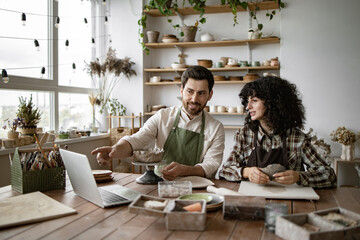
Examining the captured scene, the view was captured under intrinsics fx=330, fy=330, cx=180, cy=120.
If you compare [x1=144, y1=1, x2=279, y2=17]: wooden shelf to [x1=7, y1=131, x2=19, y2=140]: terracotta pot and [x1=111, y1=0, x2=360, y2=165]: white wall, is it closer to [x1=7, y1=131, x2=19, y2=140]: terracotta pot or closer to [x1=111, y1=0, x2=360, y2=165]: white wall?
[x1=111, y1=0, x2=360, y2=165]: white wall

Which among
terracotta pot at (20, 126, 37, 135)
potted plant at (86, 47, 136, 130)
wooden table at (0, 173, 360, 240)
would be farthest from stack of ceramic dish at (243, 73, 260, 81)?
wooden table at (0, 173, 360, 240)

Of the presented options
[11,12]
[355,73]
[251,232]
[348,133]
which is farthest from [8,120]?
[355,73]

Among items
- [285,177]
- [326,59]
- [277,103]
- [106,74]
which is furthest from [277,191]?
[106,74]

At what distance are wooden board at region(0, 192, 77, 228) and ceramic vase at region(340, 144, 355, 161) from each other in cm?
319

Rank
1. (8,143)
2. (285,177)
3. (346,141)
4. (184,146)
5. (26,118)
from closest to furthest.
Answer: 1. (285,177)
2. (184,146)
3. (8,143)
4. (26,118)
5. (346,141)

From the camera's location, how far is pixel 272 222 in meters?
1.10

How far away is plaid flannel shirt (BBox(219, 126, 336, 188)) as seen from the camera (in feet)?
5.49

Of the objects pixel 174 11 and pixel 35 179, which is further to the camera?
pixel 174 11

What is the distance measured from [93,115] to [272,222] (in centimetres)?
348

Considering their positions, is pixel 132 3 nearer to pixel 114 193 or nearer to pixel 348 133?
pixel 348 133

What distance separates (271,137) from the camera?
1.96 m

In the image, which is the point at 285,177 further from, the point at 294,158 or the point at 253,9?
the point at 253,9

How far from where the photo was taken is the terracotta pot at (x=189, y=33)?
419 centimetres

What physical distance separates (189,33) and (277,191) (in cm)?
307
